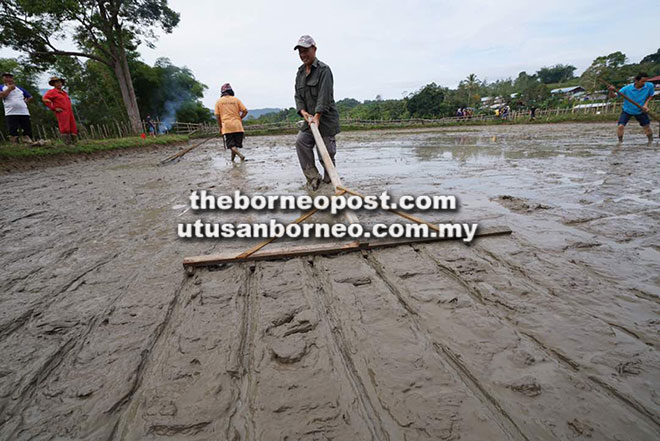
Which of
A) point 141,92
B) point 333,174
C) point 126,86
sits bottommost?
point 333,174

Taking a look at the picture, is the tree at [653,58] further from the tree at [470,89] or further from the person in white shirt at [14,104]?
the person in white shirt at [14,104]

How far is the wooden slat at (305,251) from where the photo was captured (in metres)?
2.02

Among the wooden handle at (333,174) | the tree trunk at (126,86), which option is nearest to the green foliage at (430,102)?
the tree trunk at (126,86)

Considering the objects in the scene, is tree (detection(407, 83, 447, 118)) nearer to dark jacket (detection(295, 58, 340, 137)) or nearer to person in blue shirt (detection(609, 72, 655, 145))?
person in blue shirt (detection(609, 72, 655, 145))

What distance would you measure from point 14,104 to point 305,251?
29.8 feet

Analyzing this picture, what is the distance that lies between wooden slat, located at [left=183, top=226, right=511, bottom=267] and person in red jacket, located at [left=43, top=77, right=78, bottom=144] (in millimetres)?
8638

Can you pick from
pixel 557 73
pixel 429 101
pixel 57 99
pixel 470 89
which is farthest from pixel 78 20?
pixel 557 73

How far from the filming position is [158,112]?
33.7 meters

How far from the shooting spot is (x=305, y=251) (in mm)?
2139

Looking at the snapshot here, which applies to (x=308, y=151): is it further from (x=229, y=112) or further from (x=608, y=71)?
(x=608, y=71)

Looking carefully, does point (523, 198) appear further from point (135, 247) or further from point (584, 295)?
point (135, 247)

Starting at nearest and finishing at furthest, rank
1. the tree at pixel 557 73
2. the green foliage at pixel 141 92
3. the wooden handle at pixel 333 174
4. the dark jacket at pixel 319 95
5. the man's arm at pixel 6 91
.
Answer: the wooden handle at pixel 333 174
the dark jacket at pixel 319 95
the man's arm at pixel 6 91
the green foliage at pixel 141 92
the tree at pixel 557 73

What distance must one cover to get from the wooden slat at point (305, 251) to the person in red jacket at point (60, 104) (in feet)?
28.3

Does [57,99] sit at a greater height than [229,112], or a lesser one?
greater
